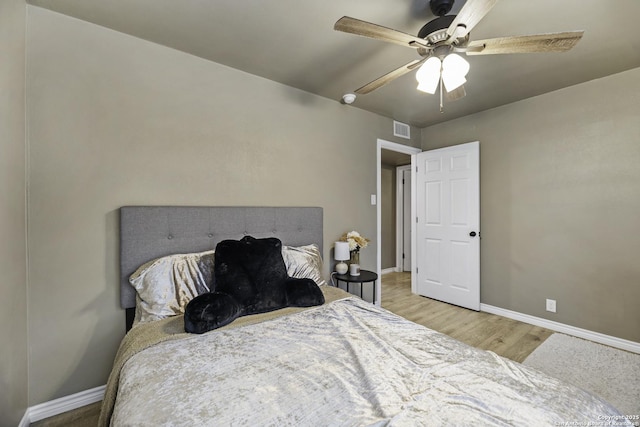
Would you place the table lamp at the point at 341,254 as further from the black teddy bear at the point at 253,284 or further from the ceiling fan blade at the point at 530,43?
the ceiling fan blade at the point at 530,43

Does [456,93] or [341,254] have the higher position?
[456,93]

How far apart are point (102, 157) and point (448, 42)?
2271mm

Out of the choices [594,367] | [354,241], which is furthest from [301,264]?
[594,367]

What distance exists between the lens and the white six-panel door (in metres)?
3.36

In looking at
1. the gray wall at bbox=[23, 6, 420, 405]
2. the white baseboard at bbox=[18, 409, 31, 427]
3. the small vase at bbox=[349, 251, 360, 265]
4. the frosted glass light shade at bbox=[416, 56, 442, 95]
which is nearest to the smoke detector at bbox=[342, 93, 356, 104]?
the gray wall at bbox=[23, 6, 420, 405]

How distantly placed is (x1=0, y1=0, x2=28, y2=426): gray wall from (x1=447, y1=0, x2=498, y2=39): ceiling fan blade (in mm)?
2178

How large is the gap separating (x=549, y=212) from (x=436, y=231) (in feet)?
4.03

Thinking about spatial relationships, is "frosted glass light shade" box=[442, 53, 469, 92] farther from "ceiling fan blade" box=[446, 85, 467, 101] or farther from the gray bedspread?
the gray bedspread

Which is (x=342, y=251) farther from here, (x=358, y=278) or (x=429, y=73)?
(x=429, y=73)

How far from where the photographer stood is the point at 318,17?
5.66ft

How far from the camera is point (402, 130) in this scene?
12.2 ft

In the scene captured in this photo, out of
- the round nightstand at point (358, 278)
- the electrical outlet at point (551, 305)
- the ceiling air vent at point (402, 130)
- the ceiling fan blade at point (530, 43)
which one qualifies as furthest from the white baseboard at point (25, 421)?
the electrical outlet at point (551, 305)

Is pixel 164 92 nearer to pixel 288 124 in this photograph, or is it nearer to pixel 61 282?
pixel 288 124

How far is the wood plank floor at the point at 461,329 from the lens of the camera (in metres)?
1.71
